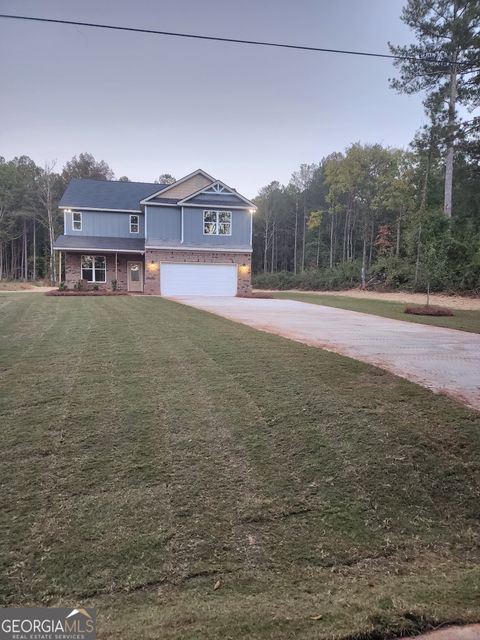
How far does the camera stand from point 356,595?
2.16 m

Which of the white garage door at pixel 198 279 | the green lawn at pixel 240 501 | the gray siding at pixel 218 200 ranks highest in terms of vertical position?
the gray siding at pixel 218 200

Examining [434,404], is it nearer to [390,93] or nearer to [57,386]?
[57,386]

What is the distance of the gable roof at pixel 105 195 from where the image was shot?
25125 mm

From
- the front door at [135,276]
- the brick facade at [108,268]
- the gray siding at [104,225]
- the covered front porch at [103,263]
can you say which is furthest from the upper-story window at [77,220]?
the front door at [135,276]

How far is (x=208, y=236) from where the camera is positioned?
23.5 metres

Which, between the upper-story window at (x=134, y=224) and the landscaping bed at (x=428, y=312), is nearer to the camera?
→ the landscaping bed at (x=428, y=312)

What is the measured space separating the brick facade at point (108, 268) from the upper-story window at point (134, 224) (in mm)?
1838

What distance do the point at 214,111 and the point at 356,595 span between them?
17.5 metres

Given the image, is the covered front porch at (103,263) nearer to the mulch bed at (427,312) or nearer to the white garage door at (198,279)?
the white garage door at (198,279)

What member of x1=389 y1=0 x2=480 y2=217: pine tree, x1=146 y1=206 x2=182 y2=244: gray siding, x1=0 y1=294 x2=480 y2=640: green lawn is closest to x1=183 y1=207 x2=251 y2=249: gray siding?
x1=146 y1=206 x2=182 y2=244: gray siding

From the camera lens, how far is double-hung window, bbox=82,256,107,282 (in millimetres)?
24078

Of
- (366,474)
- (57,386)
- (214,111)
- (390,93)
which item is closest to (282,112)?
(214,111)

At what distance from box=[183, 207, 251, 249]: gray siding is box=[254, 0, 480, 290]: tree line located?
8.70 m

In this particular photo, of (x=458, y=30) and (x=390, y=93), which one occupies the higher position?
(x=458, y=30)
